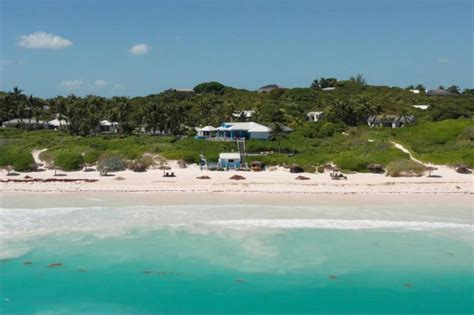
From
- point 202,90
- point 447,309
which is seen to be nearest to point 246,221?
point 447,309

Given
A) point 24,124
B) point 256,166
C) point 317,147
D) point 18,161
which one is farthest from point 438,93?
point 18,161

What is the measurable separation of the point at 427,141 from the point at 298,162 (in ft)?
49.5

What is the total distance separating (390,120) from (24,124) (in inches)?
1897

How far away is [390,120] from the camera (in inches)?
2638

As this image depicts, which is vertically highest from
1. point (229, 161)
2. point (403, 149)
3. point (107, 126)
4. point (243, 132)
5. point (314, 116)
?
point (314, 116)

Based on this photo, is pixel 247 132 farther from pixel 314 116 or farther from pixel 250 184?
pixel 314 116

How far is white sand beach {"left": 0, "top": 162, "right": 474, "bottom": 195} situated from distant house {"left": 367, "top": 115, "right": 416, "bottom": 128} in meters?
28.6

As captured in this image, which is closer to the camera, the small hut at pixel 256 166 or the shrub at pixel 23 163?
the shrub at pixel 23 163

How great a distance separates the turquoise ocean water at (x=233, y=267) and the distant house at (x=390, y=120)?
4508 cm

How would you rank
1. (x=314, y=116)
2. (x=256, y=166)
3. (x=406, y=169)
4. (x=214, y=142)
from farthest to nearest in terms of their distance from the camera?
1. (x=314, y=116)
2. (x=214, y=142)
3. (x=256, y=166)
4. (x=406, y=169)

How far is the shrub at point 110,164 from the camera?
37.2m

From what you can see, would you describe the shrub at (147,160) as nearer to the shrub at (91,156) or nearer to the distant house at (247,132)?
the shrub at (91,156)

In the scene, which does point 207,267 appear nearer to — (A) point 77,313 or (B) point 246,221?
(A) point 77,313

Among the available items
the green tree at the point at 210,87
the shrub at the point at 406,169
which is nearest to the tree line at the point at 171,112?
the shrub at the point at 406,169
